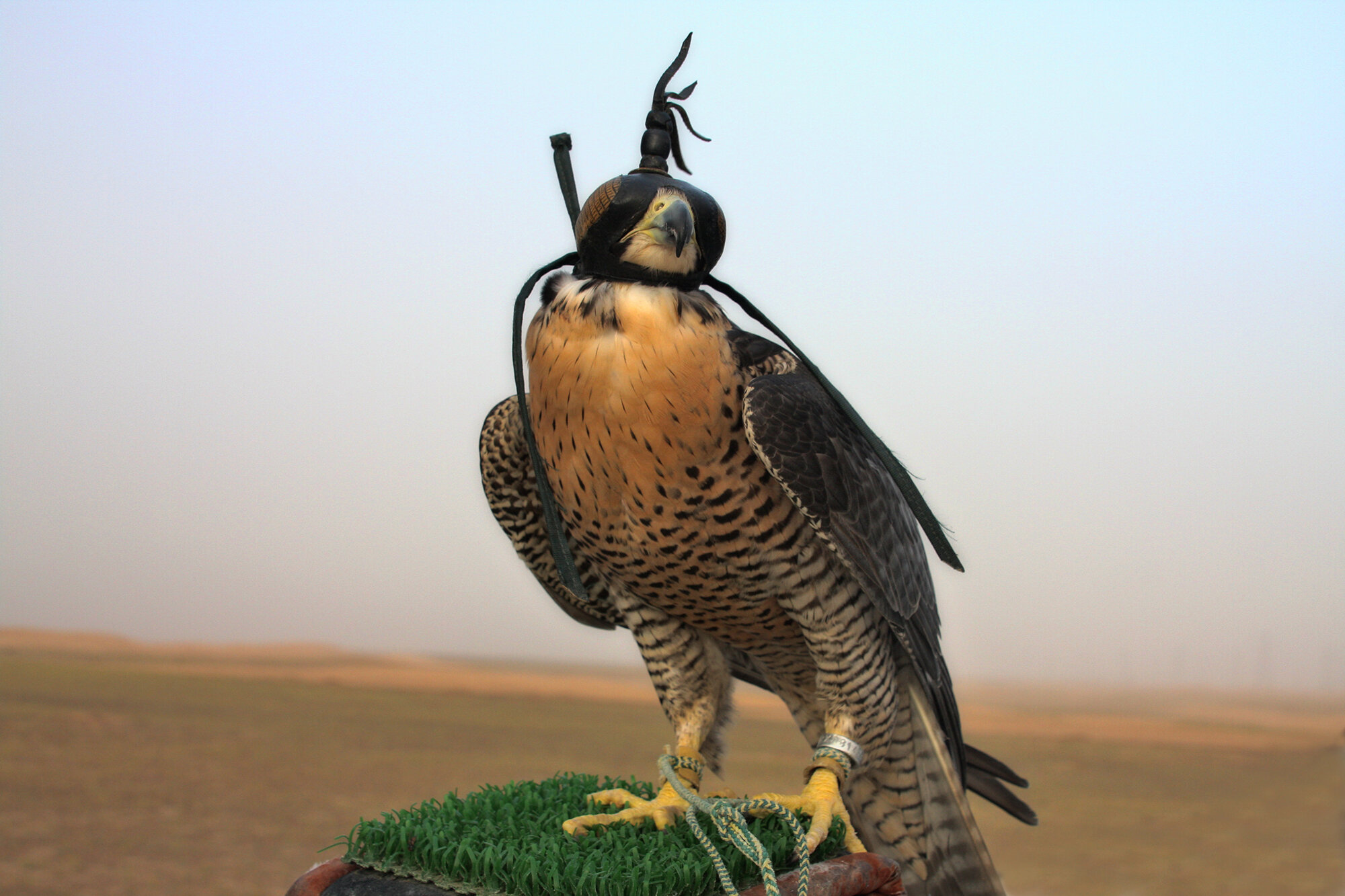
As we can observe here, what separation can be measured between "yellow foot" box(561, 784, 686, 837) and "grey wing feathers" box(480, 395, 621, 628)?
418 mm

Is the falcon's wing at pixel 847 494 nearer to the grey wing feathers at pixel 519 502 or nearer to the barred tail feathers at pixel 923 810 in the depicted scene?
the barred tail feathers at pixel 923 810

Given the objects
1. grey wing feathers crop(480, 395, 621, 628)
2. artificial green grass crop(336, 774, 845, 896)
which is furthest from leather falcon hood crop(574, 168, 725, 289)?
artificial green grass crop(336, 774, 845, 896)

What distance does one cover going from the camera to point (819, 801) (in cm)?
197

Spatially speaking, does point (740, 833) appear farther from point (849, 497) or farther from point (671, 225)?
point (671, 225)

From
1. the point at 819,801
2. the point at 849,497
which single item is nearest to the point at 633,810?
the point at 819,801

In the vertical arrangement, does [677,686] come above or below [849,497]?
below

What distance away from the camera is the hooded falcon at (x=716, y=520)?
1.77 m

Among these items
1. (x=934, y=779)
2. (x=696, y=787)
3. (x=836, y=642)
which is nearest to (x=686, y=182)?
(x=836, y=642)

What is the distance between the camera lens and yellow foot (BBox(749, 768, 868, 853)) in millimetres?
1939

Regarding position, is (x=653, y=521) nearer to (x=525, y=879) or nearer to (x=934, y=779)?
(x=525, y=879)

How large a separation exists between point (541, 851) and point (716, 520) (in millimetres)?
722

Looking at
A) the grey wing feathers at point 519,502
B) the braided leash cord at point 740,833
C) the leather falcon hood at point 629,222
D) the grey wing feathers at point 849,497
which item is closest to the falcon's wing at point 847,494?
the grey wing feathers at point 849,497

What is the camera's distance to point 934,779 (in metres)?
2.25

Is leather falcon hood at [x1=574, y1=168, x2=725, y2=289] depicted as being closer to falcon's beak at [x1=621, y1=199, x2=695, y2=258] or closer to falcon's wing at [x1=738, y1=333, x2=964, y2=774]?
falcon's beak at [x1=621, y1=199, x2=695, y2=258]
